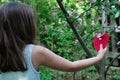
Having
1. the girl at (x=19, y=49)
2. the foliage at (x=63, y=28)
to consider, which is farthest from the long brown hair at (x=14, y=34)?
the foliage at (x=63, y=28)

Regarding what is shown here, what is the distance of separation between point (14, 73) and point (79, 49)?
3.14 m

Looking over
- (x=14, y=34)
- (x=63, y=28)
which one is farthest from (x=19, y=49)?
(x=63, y=28)

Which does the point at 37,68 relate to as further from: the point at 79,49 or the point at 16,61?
the point at 79,49

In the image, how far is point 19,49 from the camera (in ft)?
6.45

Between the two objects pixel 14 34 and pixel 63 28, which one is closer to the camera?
pixel 14 34

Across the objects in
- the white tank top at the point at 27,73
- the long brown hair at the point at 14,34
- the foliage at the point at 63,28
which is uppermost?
the long brown hair at the point at 14,34

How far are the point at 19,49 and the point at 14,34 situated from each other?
0.30ft

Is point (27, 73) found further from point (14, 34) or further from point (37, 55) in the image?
point (14, 34)

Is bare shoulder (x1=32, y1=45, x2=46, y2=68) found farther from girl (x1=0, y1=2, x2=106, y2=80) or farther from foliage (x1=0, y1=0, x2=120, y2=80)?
foliage (x1=0, y1=0, x2=120, y2=80)

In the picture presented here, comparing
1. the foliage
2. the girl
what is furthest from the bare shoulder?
the foliage

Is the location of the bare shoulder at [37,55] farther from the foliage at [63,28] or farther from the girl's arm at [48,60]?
the foliage at [63,28]

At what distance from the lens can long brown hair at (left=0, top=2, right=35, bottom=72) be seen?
1.96 metres

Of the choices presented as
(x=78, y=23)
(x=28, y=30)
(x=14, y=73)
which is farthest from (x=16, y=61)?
(x=78, y=23)

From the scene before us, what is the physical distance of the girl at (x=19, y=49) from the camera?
1.96 metres
